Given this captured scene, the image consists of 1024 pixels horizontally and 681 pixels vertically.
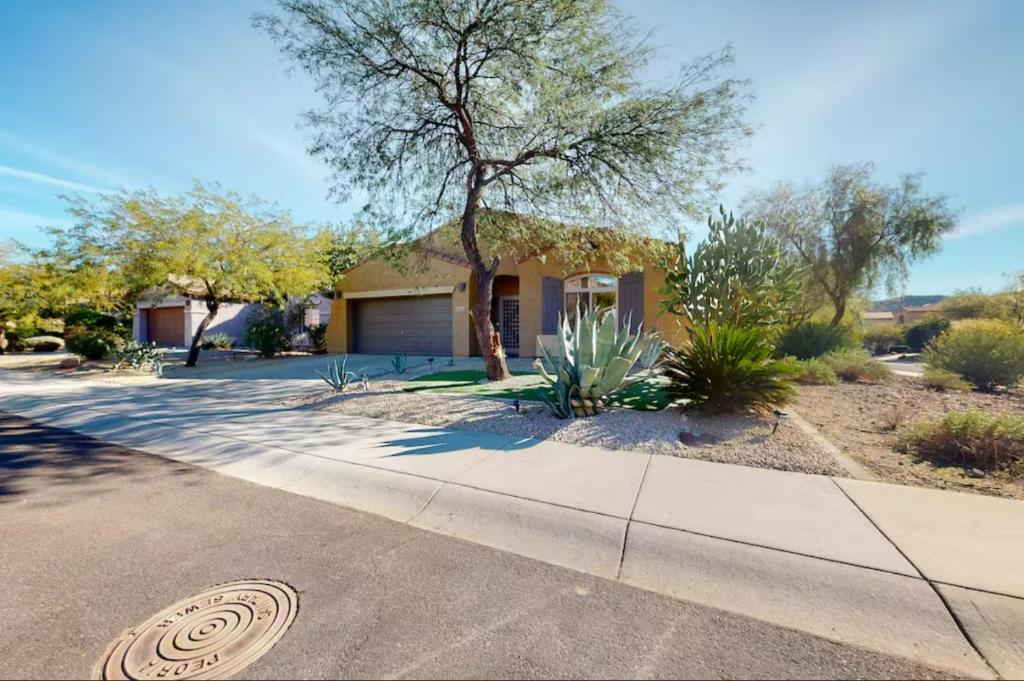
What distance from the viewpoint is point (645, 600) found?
2.63 m

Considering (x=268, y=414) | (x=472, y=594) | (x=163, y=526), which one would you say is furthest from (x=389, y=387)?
(x=472, y=594)

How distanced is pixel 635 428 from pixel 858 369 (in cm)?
874

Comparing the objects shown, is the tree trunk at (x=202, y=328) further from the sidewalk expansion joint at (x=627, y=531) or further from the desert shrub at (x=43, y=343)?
the desert shrub at (x=43, y=343)

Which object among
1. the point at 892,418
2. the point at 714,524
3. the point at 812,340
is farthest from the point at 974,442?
the point at 812,340

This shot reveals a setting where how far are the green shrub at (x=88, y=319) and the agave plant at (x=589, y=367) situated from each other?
26.1m

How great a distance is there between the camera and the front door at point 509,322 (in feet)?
56.6

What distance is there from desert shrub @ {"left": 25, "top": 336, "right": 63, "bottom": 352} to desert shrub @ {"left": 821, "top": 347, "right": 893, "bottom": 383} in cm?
3671

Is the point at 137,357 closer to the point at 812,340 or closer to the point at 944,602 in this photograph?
the point at 944,602

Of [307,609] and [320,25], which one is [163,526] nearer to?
[307,609]

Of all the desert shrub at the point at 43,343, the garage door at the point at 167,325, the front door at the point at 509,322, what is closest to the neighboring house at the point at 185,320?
the garage door at the point at 167,325

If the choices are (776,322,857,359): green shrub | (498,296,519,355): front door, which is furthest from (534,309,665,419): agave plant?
(498,296,519,355): front door

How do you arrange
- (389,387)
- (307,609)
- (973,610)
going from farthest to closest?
(389,387), (307,609), (973,610)

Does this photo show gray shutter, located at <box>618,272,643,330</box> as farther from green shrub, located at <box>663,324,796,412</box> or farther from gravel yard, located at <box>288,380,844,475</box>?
gravel yard, located at <box>288,380,844,475</box>

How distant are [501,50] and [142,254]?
12278 millimetres
